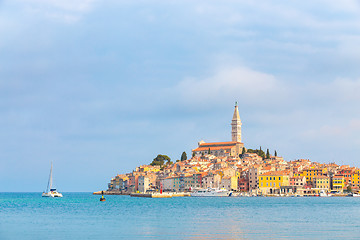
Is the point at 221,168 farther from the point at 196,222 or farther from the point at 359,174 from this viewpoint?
the point at 196,222

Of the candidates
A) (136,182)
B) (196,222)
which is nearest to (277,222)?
(196,222)

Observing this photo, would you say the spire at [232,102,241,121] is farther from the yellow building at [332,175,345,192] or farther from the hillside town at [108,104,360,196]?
the yellow building at [332,175,345,192]

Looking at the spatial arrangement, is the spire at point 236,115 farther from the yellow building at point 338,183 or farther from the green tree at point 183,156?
the yellow building at point 338,183

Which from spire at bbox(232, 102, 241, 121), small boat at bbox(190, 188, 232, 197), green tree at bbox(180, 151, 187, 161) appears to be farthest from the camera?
spire at bbox(232, 102, 241, 121)

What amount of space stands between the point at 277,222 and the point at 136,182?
99758 millimetres

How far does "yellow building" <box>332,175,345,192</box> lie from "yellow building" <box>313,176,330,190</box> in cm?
157

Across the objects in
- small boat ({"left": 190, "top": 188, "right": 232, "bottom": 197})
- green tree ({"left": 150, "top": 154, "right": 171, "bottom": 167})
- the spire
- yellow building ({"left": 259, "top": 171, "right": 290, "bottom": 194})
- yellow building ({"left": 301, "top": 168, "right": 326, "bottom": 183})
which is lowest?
small boat ({"left": 190, "top": 188, "right": 232, "bottom": 197})

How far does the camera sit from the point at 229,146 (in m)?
149

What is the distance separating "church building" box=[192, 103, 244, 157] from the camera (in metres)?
148

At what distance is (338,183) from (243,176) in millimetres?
20004

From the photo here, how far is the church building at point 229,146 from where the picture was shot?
148 meters

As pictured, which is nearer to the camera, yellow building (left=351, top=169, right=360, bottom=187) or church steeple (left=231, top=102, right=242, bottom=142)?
yellow building (left=351, top=169, right=360, bottom=187)

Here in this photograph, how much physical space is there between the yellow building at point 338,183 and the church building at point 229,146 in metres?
32.8

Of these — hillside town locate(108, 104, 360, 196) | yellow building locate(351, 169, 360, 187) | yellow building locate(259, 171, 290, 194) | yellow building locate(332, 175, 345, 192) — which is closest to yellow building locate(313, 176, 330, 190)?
hillside town locate(108, 104, 360, 196)
